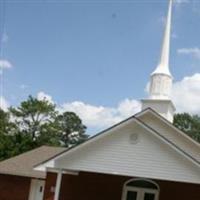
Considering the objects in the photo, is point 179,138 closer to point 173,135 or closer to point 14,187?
point 173,135

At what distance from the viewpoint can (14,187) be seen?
2845 centimetres

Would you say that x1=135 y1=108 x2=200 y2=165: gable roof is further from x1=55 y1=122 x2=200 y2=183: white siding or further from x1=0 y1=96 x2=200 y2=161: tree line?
x1=0 y1=96 x2=200 y2=161: tree line

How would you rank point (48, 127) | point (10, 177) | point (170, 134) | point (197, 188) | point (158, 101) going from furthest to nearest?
point (48, 127) → point (10, 177) → point (158, 101) → point (170, 134) → point (197, 188)

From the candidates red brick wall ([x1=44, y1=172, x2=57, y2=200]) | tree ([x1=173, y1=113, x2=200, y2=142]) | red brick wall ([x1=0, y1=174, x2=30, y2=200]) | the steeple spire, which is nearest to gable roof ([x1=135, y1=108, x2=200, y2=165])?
the steeple spire

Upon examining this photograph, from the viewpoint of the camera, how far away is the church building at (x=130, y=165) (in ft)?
63.0

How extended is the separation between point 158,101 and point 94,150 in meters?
7.22

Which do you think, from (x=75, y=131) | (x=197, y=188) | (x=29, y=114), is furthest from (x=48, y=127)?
(x=197, y=188)

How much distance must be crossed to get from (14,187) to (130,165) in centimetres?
1115

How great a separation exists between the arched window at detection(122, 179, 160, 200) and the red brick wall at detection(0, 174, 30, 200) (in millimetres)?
7602

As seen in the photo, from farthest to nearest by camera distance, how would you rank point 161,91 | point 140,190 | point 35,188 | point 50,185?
point 35,188
point 161,91
point 50,185
point 140,190

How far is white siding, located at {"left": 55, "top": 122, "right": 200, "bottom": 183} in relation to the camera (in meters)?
19.0

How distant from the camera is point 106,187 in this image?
22953 mm

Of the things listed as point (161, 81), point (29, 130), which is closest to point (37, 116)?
point (29, 130)

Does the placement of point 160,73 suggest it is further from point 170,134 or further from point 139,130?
point 139,130
